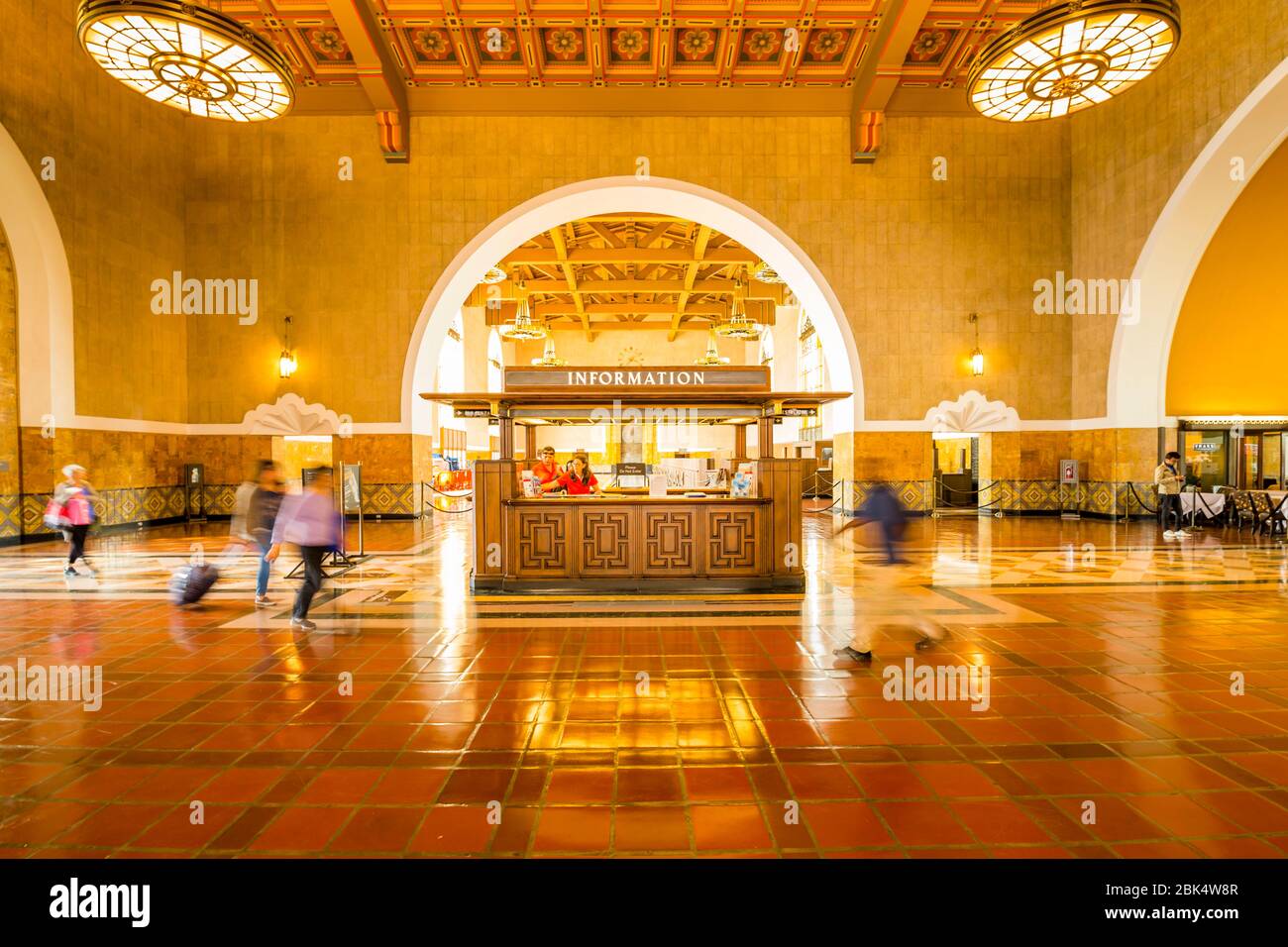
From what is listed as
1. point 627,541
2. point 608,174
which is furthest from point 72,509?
point 608,174

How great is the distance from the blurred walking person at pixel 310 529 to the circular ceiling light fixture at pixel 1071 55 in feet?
31.0

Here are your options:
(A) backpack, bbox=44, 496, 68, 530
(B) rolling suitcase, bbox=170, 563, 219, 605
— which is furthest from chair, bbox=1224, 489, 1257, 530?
(A) backpack, bbox=44, 496, 68, 530

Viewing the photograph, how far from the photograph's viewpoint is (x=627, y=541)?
22.7 feet

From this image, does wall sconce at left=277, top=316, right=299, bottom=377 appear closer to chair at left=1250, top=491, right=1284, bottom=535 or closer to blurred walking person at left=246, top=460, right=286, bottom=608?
blurred walking person at left=246, top=460, right=286, bottom=608

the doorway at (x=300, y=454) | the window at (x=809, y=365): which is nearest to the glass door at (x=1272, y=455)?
the window at (x=809, y=365)

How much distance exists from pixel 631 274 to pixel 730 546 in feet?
67.7

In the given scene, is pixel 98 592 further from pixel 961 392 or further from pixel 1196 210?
pixel 1196 210

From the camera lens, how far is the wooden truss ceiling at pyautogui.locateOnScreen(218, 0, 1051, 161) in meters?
11.3

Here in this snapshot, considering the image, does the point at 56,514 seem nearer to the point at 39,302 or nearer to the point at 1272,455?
the point at 39,302

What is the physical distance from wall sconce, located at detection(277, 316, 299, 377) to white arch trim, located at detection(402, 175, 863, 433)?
2422 mm

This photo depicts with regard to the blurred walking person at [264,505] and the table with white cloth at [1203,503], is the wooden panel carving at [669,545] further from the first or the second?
the table with white cloth at [1203,503]

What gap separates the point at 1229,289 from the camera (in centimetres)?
1270
